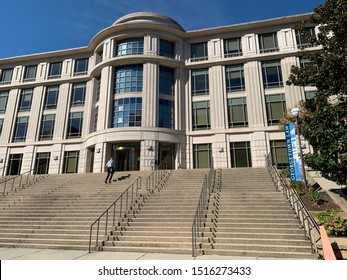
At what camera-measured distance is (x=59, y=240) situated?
350 inches

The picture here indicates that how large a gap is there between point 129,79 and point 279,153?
667 inches

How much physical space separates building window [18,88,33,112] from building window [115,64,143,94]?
12.8m

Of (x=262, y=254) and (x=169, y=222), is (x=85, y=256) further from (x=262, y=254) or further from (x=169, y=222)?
(x=262, y=254)

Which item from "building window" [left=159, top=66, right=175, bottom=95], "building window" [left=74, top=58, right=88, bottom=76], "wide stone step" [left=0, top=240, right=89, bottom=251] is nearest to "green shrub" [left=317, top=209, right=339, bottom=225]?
"wide stone step" [left=0, top=240, right=89, bottom=251]

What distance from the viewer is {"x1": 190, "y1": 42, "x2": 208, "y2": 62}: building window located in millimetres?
27578

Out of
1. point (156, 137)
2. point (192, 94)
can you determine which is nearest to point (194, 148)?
point (156, 137)

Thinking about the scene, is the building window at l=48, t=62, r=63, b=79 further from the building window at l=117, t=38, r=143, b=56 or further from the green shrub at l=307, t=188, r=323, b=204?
the green shrub at l=307, t=188, r=323, b=204

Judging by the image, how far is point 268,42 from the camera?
26.5m

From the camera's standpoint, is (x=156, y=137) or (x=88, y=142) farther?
(x=88, y=142)

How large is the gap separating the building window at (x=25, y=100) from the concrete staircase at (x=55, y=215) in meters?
17.2

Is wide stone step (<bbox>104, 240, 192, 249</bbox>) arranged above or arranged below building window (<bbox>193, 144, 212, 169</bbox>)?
below

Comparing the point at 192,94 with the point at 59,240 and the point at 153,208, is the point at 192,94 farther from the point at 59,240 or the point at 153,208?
the point at 59,240

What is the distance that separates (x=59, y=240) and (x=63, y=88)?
24.9 meters

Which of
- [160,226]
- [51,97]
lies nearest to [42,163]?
[51,97]
